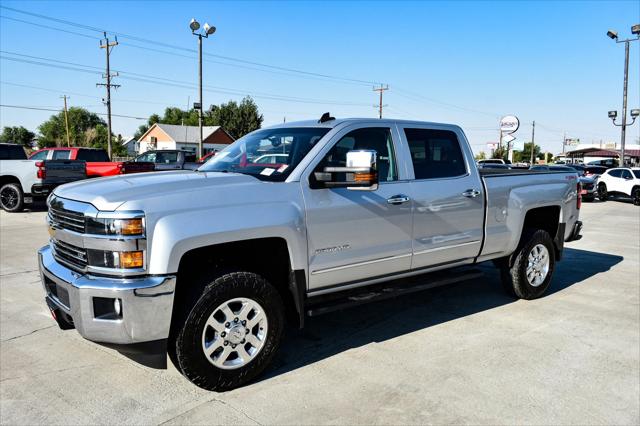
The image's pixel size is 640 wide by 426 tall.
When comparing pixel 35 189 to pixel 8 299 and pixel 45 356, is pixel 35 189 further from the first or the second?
pixel 45 356

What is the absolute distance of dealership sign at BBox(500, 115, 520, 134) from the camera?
49.2 ft

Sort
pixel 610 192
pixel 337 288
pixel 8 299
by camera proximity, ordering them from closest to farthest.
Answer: pixel 337 288 → pixel 8 299 → pixel 610 192

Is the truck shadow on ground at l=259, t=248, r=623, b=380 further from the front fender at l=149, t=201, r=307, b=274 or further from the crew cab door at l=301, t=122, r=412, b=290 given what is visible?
the front fender at l=149, t=201, r=307, b=274

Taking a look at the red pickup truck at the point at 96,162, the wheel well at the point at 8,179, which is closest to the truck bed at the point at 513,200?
the red pickup truck at the point at 96,162

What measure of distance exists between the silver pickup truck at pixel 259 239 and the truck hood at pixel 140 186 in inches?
0.6

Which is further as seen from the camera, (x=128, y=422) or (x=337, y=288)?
(x=337, y=288)

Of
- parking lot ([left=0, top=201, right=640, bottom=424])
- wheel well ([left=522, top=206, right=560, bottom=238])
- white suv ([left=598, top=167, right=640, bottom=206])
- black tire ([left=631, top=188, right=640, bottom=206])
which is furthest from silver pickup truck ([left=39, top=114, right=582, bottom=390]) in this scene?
white suv ([left=598, top=167, right=640, bottom=206])

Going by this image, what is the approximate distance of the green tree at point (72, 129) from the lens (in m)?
93.9

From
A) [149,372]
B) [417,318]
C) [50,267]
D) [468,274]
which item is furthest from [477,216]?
[50,267]

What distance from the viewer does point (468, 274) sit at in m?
5.02

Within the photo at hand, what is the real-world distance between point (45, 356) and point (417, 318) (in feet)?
11.0

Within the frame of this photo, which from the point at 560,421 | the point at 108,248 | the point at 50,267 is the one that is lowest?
the point at 560,421

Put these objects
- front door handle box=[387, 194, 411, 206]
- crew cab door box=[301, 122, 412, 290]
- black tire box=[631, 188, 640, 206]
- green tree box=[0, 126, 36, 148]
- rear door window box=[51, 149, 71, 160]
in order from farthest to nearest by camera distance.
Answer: green tree box=[0, 126, 36, 148]
black tire box=[631, 188, 640, 206]
rear door window box=[51, 149, 71, 160]
front door handle box=[387, 194, 411, 206]
crew cab door box=[301, 122, 412, 290]

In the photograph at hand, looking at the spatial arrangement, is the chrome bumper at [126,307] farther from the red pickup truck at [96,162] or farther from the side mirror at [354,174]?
the red pickup truck at [96,162]
